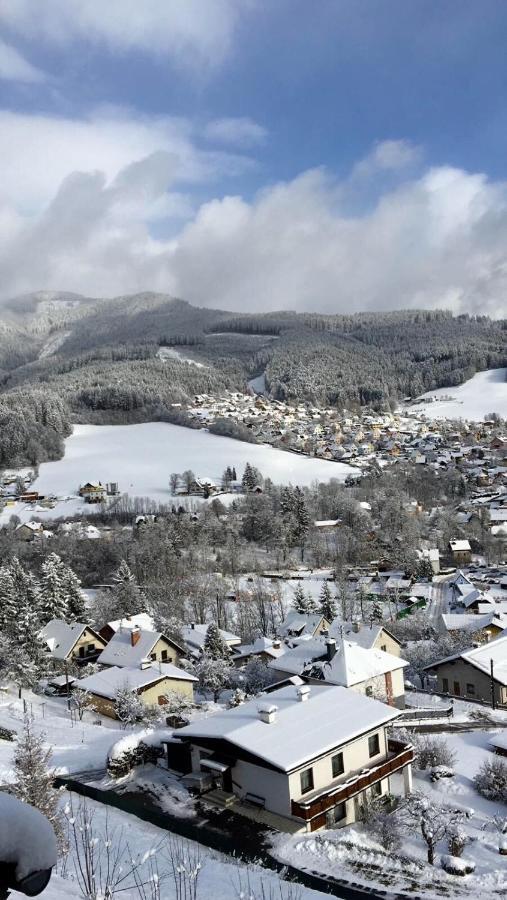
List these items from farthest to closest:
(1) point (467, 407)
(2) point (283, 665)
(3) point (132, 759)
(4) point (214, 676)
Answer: (1) point (467, 407) < (4) point (214, 676) < (2) point (283, 665) < (3) point (132, 759)

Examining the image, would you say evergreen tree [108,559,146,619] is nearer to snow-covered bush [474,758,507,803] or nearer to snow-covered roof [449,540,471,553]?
snow-covered bush [474,758,507,803]

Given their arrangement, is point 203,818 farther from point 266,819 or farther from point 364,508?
point 364,508

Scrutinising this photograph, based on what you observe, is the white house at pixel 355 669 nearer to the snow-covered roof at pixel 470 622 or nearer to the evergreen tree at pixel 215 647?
the evergreen tree at pixel 215 647

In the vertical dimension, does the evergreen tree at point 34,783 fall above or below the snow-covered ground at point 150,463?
below

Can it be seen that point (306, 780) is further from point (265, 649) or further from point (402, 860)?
point (265, 649)

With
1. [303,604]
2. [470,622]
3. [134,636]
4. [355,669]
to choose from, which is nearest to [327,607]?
[303,604]

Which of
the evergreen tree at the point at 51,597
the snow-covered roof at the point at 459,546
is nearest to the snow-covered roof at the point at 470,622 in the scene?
the evergreen tree at the point at 51,597
